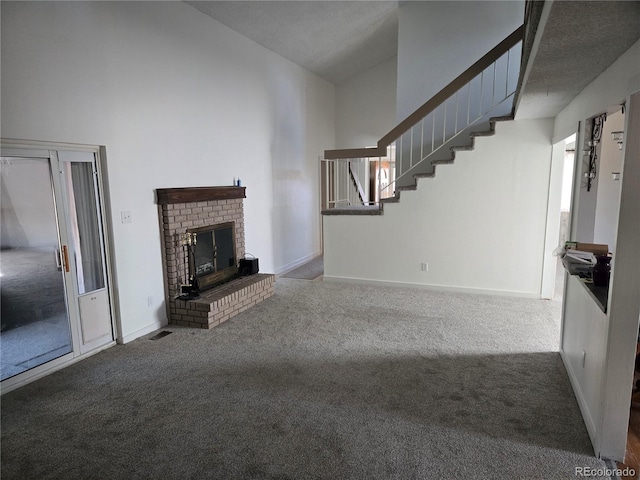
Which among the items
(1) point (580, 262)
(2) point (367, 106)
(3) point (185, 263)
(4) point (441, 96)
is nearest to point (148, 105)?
(3) point (185, 263)

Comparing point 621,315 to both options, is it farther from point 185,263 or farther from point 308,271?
point 308,271

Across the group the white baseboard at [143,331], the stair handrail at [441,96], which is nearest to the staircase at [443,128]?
the stair handrail at [441,96]

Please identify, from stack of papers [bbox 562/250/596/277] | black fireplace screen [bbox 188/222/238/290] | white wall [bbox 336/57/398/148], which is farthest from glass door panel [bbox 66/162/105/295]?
white wall [bbox 336/57/398/148]

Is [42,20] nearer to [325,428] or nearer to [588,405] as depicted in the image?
[325,428]

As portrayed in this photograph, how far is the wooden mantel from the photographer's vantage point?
155 inches

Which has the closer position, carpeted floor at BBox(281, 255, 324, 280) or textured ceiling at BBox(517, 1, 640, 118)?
textured ceiling at BBox(517, 1, 640, 118)

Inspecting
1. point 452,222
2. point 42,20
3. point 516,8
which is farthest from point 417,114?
point 42,20

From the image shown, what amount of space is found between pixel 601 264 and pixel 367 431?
5.92ft

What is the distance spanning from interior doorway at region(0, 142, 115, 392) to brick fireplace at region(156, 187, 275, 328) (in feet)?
2.11

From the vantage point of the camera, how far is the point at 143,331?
3922 millimetres

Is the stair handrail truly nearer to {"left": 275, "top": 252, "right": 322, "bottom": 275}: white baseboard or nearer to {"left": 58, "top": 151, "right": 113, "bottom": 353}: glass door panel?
{"left": 275, "top": 252, "right": 322, "bottom": 275}: white baseboard

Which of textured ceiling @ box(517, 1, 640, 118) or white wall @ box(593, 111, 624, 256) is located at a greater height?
textured ceiling @ box(517, 1, 640, 118)

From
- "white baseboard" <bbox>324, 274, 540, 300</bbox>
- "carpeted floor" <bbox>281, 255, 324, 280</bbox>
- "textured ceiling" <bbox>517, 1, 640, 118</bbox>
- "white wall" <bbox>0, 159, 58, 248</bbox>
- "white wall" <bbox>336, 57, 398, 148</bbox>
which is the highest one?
"white wall" <bbox>336, 57, 398, 148</bbox>

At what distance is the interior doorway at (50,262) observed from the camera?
2.94 meters
